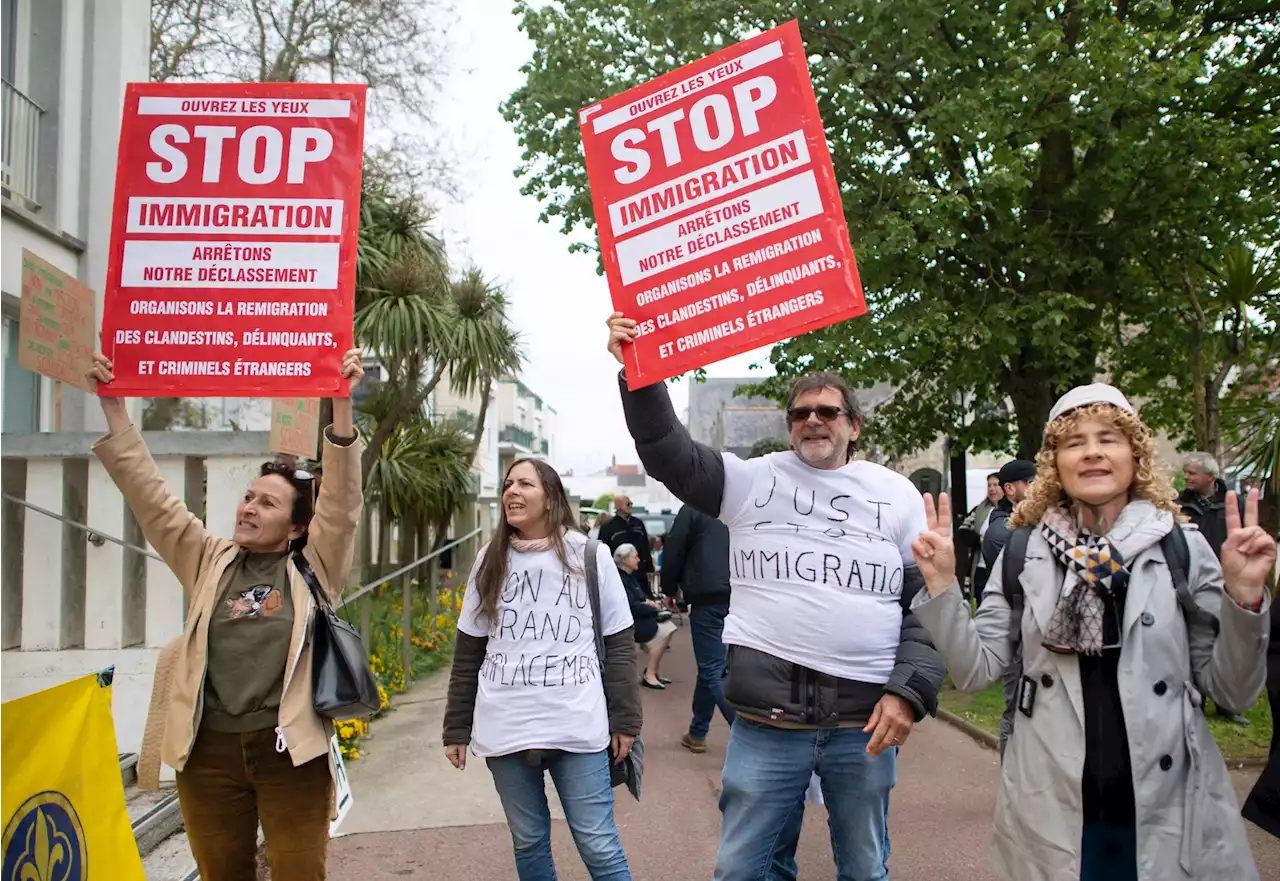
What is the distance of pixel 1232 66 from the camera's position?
462 inches

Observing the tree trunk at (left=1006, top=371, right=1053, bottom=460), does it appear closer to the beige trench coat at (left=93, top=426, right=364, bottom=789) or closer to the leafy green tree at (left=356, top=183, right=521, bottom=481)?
the leafy green tree at (left=356, top=183, right=521, bottom=481)

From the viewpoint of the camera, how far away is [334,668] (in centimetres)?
323

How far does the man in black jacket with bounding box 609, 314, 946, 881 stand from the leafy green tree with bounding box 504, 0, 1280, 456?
851 centimetres

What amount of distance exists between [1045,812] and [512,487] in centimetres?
202

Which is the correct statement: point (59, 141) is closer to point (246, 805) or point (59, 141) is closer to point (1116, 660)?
point (246, 805)

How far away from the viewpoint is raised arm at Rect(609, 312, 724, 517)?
3.09 metres

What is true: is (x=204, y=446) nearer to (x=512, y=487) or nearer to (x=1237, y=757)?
(x=512, y=487)

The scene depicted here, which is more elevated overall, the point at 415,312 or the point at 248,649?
the point at 415,312

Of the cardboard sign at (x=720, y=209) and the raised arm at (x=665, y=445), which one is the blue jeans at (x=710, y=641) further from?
the cardboard sign at (x=720, y=209)

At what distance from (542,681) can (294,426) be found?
2.10m

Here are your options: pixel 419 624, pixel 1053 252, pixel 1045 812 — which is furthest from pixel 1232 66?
pixel 1045 812

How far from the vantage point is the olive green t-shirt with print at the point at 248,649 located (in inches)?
123

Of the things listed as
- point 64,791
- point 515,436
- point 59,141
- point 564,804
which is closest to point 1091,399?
point 564,804

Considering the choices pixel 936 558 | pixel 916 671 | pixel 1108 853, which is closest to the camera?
pixel 1108 853
